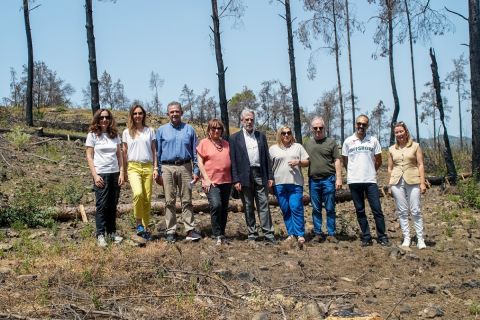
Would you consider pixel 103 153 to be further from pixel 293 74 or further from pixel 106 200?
pixel 293 74

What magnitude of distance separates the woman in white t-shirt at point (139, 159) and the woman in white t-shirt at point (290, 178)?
1748 millimetres

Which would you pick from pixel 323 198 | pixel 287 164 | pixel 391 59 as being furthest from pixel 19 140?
pixel 391 59

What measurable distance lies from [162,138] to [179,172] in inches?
20.5

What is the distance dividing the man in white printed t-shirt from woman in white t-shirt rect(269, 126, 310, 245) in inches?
27.2

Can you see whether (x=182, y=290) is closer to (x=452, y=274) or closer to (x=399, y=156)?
(x=452, y=274)

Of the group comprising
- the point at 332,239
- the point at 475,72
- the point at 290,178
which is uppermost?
the point at 475,72

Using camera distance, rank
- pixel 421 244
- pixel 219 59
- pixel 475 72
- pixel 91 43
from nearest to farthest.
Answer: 1. pixel 421 244
2. pixel 475 72
3. pixel 219 59
4. pixel 91 43

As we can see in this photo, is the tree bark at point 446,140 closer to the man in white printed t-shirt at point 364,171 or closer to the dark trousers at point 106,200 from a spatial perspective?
the man in white printed t-shirt at point 364,171

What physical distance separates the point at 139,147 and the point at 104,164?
514 millimetres

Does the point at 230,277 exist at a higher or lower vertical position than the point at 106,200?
lower

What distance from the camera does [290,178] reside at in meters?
7.17

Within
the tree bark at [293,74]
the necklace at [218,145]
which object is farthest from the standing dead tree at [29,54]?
the necklace at [218,145]

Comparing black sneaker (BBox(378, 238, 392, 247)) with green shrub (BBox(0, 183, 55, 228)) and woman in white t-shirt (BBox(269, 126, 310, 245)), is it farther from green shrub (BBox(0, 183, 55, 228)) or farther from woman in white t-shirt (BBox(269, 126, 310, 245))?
green shrub (BBox(0, 183, 55, 228))

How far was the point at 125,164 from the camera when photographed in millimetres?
6871
